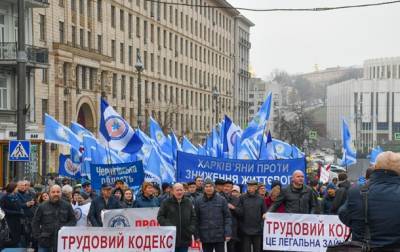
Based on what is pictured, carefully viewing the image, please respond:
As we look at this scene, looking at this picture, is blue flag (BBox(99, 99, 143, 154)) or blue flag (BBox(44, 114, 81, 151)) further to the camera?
blue flag (BBox(44, 114, 81, 151))

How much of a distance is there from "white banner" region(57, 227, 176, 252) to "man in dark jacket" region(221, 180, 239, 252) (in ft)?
6.36

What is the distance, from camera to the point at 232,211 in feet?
44.1

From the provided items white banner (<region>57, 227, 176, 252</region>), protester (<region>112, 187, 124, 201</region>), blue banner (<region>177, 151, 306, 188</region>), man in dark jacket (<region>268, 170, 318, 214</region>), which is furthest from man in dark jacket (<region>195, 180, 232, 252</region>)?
blue banner (<region>177, 151, 306, 188</region>)

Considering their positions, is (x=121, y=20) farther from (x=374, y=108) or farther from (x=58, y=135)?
(x=374, y=108)

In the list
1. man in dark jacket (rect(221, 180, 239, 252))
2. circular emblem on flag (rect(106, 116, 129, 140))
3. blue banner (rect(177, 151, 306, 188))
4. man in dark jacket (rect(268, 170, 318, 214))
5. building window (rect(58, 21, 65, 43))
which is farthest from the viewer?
building window (rect(58, 21, 65, 43))

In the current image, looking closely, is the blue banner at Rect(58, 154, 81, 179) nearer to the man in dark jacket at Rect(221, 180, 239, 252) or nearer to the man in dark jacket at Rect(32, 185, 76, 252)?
the man in dark jacket at Rect(221, 180, 239, 252)

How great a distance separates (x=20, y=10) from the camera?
1852 cm

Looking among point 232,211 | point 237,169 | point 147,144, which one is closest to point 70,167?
point 147,144

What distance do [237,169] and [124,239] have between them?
5.08 metres

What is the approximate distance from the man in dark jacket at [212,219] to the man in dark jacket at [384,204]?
5635 mm

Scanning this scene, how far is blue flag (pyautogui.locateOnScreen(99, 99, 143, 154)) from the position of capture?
63.0 feet

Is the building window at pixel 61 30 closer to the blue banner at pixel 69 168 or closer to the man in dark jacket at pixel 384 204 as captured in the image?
the blue banner at pixel 69 168

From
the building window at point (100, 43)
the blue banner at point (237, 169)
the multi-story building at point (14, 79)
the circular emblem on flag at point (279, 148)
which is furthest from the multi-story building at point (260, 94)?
the blue banner at point (237, 169)

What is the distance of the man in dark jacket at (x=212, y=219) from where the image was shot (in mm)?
11930
